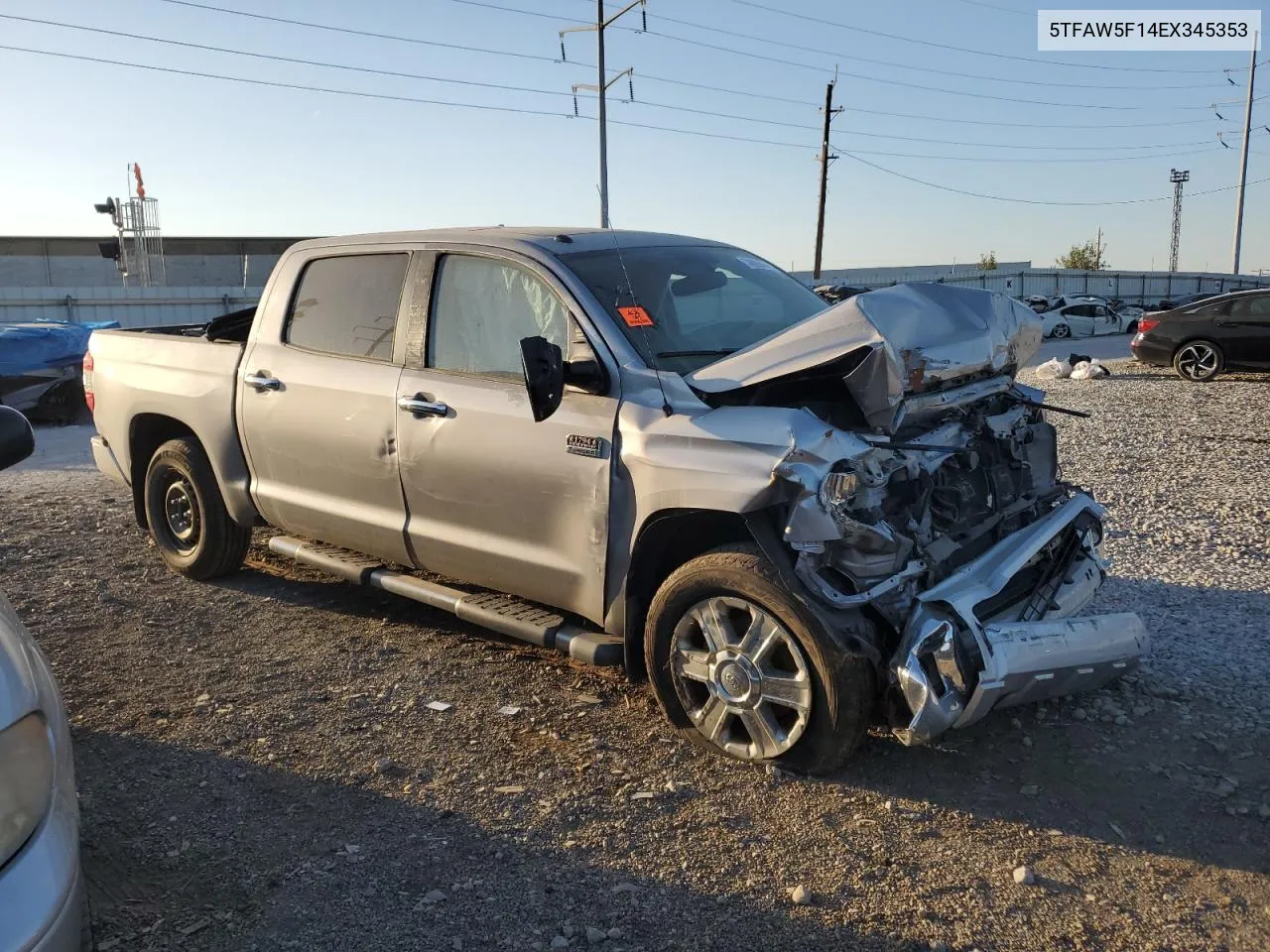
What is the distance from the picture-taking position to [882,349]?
12.1ft

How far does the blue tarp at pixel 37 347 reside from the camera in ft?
43.5

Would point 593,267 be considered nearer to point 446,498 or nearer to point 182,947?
point 446,498

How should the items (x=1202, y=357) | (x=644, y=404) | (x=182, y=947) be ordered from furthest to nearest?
(x=1202, y=357) → (x=644, y=404) → (x=182, y=947)

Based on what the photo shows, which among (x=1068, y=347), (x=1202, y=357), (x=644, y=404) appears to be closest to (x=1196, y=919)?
(x=644, y=404)

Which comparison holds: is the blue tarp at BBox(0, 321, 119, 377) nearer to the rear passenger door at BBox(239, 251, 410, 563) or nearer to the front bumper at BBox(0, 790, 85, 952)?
the rear passenger door at BBox(239, 251, 410, 563)

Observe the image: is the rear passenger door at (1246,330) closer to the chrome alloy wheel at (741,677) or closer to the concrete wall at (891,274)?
the chrome alloy wheel at (741,677)

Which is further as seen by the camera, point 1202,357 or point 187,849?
point 1202,357

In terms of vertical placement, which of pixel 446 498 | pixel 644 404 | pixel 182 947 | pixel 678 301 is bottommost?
pixel 182 947

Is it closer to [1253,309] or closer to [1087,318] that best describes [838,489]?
[1253,309]

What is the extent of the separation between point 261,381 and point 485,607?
190 centimetres

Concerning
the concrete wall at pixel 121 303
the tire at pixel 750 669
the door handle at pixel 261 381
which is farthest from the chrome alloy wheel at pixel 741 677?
the concrete wall at pixel 121 303

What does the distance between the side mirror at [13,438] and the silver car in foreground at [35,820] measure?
1.84ft

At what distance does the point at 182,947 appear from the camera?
293 cm

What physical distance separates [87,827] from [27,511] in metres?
5.61
